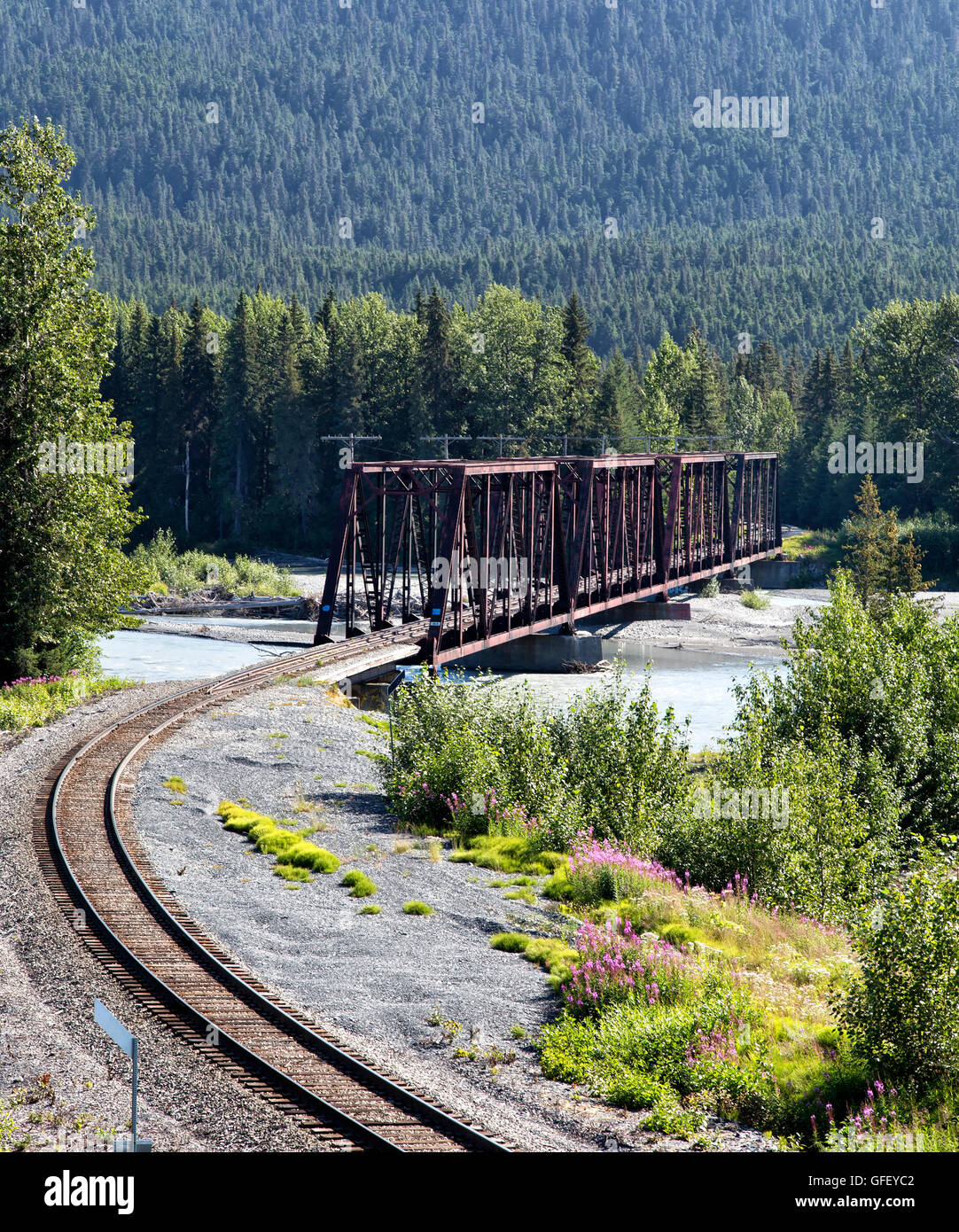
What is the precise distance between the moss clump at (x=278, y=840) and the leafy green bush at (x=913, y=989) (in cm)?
1128

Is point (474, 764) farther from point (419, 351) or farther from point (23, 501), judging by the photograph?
point (419, 351)

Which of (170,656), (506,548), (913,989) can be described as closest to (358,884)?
(913,989)

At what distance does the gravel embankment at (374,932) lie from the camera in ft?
46.4

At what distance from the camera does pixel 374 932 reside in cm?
2017

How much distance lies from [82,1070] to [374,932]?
263 inches

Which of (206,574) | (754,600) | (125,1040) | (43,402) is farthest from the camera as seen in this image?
(206,574)

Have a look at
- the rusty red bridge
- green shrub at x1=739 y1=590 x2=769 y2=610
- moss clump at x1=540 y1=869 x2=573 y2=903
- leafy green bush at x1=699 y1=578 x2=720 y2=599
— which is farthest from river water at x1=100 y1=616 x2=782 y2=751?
leafy green bush at x1=699 y1=578 x2=720 y2=599

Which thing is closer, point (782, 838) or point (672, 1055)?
point (672, 1055)

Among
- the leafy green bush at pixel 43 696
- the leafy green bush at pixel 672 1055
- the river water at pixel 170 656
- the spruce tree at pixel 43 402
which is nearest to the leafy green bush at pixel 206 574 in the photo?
the river water at pixel 170 656

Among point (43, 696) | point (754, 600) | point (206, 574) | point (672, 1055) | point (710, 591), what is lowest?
point (672, 1055)

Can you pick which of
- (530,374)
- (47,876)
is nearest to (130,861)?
(47,876)

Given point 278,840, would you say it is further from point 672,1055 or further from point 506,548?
point 506,548

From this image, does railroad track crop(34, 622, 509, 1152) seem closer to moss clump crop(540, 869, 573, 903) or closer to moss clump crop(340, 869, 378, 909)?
moss clump crop(340, 869, 378, 909)

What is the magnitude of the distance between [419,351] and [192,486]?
86.2ft
